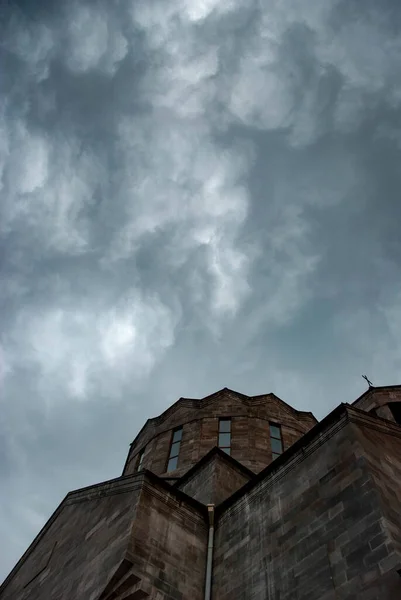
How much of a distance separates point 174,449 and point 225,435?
7.77 ft

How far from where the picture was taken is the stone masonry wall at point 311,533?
26.5ft

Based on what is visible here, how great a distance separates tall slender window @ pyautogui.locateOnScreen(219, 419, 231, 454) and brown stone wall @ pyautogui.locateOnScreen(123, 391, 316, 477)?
21cm

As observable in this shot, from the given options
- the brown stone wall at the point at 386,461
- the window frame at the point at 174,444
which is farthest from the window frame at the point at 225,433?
the brown stone wall at the point at 386,461

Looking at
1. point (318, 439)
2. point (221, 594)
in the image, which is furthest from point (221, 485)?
point (318, 439)

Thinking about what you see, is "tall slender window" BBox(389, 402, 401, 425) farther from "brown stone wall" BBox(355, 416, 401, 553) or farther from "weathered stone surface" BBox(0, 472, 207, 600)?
"weathered stone surface" BBox(0, 472, 207, 600)

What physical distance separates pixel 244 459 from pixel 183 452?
9.12 feet

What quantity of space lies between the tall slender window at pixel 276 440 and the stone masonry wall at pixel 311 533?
739 centimetres

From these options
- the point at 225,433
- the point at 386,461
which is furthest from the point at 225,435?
the point at 386,461

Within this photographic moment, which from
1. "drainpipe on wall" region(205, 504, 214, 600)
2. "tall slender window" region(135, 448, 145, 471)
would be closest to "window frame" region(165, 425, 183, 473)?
"tall slender window" region(135, 448, 145, 471)

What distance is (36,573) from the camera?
46.3ft

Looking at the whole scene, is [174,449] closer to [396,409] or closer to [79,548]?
[79,548]

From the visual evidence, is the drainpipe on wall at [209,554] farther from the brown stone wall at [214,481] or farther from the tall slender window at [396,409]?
the tall slender window at [396,409]

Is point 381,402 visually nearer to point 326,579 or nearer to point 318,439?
point 318,439

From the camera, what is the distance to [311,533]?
31.2 ft
